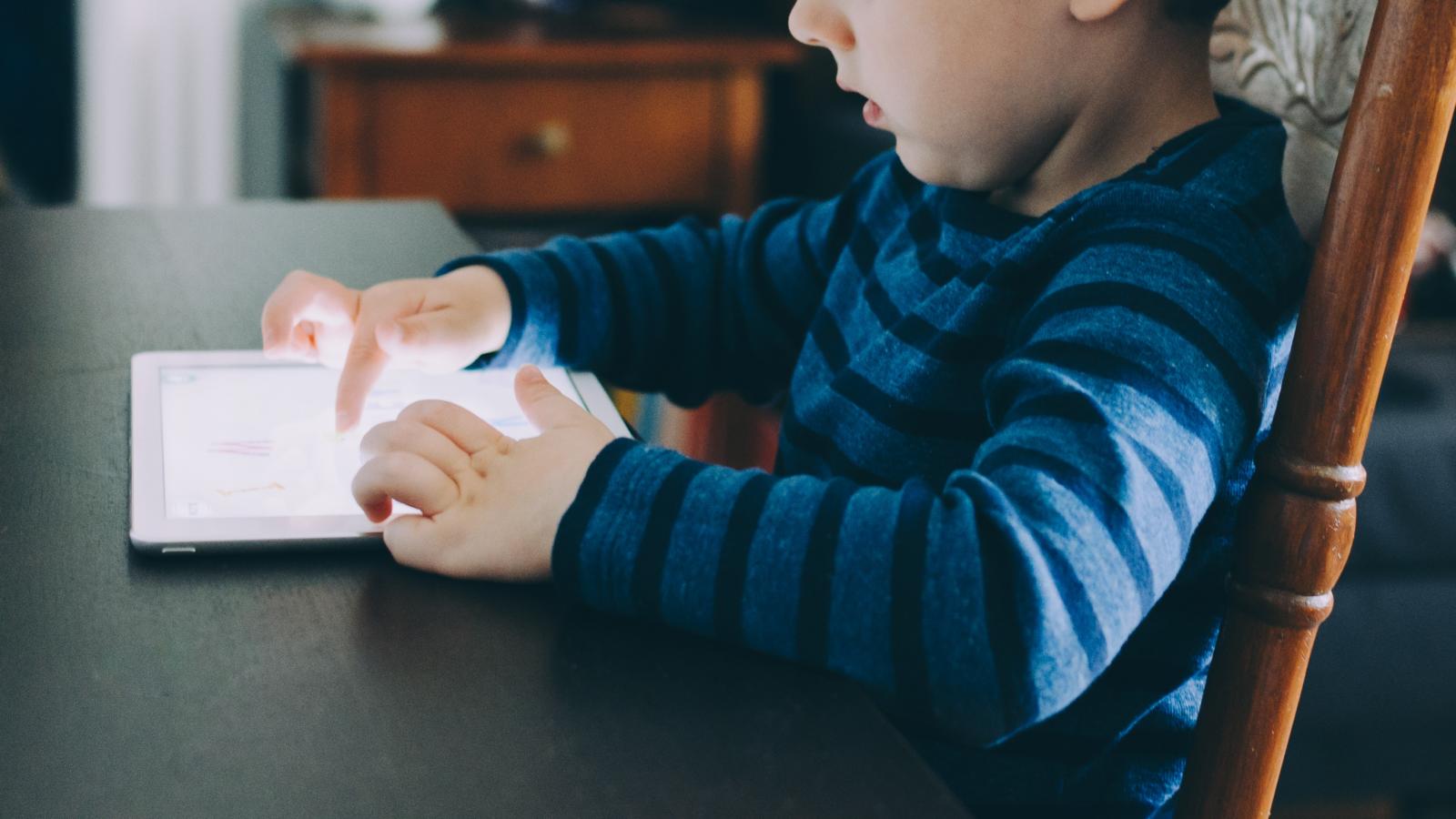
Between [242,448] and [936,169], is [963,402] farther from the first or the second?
[242,448]

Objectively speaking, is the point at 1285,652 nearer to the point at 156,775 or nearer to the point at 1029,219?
the point at 1029,219

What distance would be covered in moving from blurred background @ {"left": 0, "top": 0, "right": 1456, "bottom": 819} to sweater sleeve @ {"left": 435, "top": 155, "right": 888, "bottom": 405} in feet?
2.87

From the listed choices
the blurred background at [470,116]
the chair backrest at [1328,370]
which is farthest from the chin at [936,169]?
the blurred background at [470,116]

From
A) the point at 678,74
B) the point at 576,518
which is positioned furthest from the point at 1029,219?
the point at 678,74

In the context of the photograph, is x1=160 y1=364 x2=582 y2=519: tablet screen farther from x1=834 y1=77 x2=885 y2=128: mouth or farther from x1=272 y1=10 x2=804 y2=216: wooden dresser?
x1=272 y1=10 x2=804 y2=216: wooden dresser

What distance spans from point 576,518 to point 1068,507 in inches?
6.0

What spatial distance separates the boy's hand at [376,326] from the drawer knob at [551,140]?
1310 mm

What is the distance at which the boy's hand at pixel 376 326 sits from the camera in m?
0.61

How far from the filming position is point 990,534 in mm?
429

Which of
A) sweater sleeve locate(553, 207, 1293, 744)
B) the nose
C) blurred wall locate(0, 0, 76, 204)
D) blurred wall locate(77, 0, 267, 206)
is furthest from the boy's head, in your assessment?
blurred wall locate(77, 0, 267, 206)

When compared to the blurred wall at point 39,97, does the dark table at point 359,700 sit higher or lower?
higher

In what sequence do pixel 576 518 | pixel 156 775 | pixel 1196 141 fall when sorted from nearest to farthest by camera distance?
pixel 156 775 < pixel 576 518 < pixel 1196 141

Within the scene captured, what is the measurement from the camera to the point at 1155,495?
450 millimetres

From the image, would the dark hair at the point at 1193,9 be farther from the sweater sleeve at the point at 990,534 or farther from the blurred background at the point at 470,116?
the blurred background at the point at 470,116
